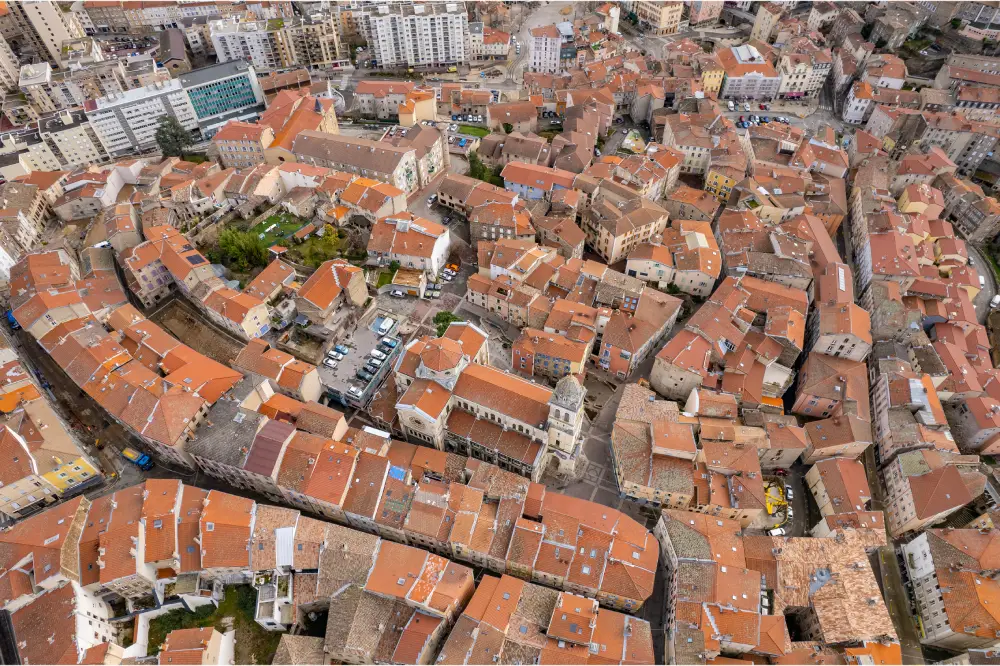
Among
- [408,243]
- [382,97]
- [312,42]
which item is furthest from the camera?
[312,42]

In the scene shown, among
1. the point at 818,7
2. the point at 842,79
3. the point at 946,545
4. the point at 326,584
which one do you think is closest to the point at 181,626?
the point at 326,584

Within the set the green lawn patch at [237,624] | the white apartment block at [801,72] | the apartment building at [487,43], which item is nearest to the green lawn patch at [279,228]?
the green lawn patch at [237,624]

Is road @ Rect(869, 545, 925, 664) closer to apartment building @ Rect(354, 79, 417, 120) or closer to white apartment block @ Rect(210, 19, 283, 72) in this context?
apartment building @ Rect(354, 79, 417, 120)

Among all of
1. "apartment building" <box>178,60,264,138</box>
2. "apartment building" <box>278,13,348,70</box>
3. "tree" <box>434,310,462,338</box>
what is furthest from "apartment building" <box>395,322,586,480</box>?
"apartment building" <box>278,13,348,70</box>

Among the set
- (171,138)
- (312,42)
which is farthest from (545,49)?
(171,138)

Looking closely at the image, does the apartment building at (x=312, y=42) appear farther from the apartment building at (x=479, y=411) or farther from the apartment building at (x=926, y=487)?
the apartment building at (x=926, y=487)

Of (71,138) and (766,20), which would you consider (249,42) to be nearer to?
(71,138)

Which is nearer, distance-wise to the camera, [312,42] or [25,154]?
[25,154]
